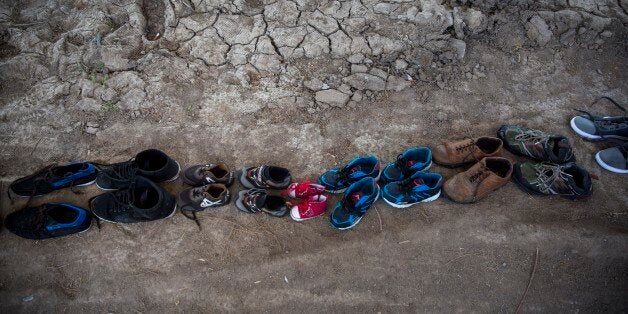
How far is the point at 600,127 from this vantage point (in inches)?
139

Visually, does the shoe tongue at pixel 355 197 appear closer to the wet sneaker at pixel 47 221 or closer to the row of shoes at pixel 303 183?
the row of shoes at pixel 303 183

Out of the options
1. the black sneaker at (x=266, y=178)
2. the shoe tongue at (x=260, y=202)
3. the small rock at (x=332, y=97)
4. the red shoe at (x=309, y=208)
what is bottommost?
the red shoe at (x=309, y=208)

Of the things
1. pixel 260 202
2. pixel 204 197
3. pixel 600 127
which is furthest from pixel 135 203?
pixel 600 127

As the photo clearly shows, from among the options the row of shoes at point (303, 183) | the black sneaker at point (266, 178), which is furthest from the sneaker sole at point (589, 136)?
the black sneaker at point (266, 178)

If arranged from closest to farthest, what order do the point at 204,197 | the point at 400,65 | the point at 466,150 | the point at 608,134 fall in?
the point at 204,197 < the point at 466,150 < the point at 608,134 < the point at 400,65

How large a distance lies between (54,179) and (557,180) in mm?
4332

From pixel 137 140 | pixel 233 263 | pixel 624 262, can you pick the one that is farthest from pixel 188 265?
pixel 624 262

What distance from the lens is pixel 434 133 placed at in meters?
3.64

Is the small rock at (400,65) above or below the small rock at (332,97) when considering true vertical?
above

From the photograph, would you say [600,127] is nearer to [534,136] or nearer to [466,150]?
[534,136]

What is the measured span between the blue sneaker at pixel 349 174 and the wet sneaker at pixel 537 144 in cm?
133

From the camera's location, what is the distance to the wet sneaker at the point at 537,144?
3.34 metres

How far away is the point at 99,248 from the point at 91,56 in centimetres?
211

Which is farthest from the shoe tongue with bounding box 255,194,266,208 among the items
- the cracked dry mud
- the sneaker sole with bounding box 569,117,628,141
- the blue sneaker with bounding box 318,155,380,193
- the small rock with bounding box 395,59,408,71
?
the sneaker sole with bounding box 569,117,628,141
